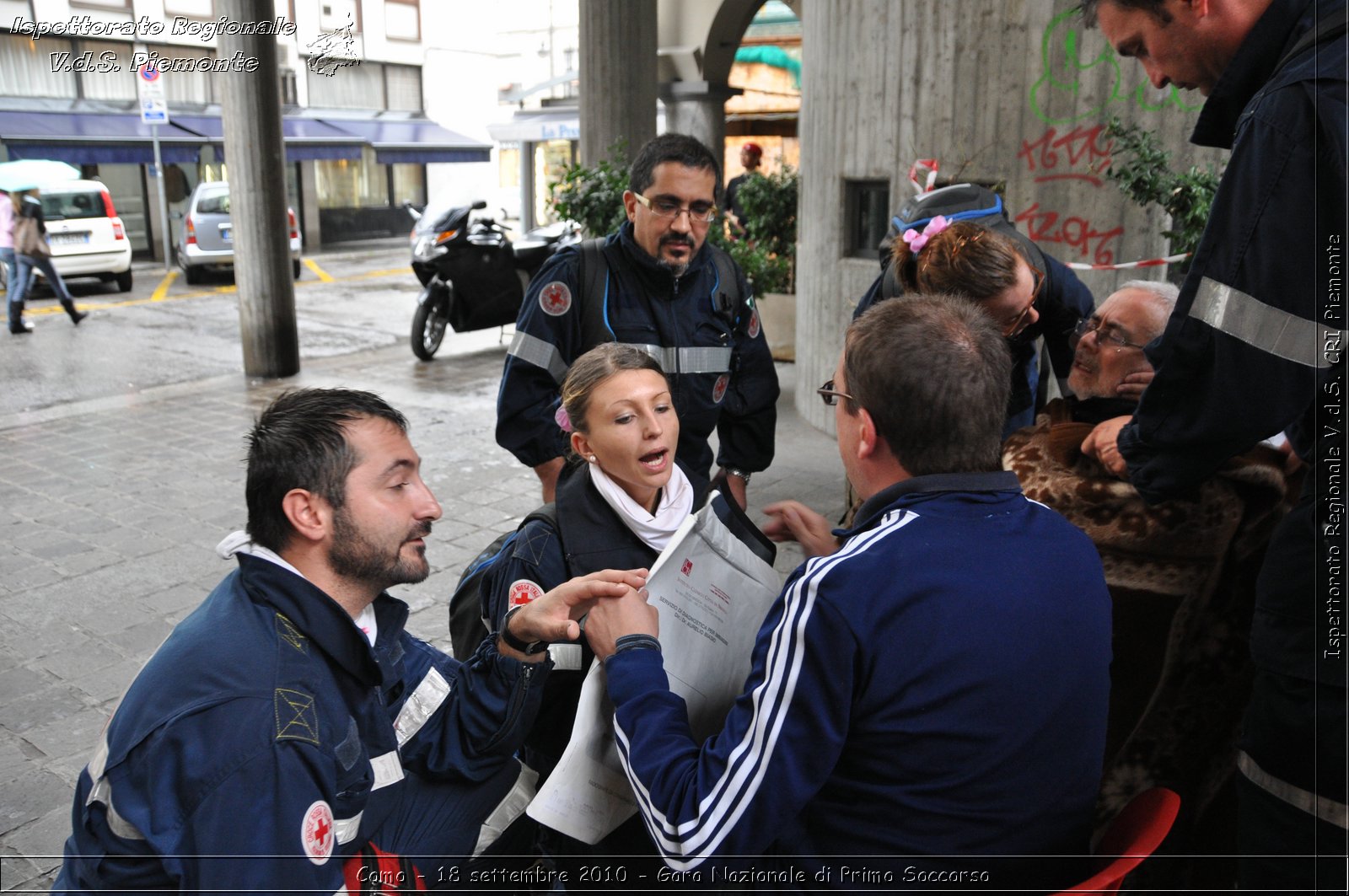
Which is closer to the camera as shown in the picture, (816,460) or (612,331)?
(612,331)

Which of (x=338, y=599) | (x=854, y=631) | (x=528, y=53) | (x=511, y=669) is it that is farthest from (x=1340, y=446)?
(x=528, y=53)

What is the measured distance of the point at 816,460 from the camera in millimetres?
6965

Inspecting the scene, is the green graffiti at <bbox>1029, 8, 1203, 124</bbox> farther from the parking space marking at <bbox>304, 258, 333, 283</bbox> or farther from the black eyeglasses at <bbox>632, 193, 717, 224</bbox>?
the parking space marking at <bbox>304, 258, 333, 283</bbox>

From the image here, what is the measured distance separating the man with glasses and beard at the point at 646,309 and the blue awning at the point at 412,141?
22.3 metres

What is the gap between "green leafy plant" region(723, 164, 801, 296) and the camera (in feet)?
30.2

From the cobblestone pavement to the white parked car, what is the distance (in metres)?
7.67

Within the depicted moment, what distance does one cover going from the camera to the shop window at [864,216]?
7.01 m

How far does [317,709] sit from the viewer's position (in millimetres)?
1665

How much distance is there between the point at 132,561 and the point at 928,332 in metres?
4.74

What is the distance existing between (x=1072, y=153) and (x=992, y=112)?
546 mm

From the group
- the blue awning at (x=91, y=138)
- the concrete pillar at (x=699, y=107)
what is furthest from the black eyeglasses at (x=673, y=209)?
the blue awning at (x=91, y=138)

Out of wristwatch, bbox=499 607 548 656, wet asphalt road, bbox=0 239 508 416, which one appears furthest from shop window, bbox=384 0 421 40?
wristwatch, bbox=499 607 548 656

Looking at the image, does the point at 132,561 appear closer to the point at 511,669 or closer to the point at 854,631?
the point at 511,669

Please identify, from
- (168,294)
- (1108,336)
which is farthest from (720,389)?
(168,294)
